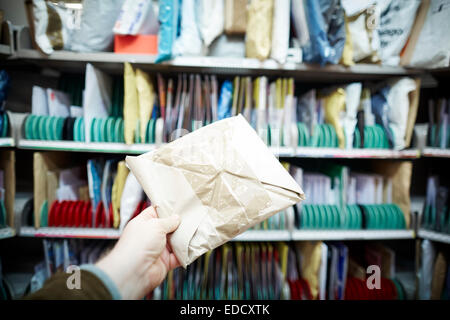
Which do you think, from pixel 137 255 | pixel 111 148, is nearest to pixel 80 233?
pixel 111 148

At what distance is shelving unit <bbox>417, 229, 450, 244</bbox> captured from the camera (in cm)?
125

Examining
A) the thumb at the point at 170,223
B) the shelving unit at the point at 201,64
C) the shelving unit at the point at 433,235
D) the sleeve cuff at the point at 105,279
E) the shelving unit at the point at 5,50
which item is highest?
the shelving unit at the point at 5,50

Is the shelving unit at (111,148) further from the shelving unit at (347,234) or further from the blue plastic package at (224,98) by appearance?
the shelving unit at (347,234)

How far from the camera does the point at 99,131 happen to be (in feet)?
3.95

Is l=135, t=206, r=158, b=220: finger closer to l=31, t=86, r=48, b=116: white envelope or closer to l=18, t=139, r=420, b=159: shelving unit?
l=18, t=139, r=420, b=159: shelving unit

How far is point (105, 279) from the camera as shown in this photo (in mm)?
597

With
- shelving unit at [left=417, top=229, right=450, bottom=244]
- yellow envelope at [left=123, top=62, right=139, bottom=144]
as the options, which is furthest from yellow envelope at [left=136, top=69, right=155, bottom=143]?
shelving unit at [left=417, top=229, right=450, bottom=244]

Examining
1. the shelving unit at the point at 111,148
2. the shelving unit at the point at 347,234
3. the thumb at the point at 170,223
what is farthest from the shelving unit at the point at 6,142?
the shelving unit at the point at 347,234

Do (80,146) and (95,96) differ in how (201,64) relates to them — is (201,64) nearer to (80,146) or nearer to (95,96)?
(95,96)

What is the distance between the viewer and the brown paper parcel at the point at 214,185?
66cm

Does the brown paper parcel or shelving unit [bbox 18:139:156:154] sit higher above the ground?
shelving unit [bbox 18:139:156:154]

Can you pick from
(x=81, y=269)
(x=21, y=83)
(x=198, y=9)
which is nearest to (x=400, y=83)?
(x=198, y=9)

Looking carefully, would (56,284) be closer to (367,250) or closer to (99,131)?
(99,131)

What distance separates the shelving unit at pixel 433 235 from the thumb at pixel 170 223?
1521 mm
